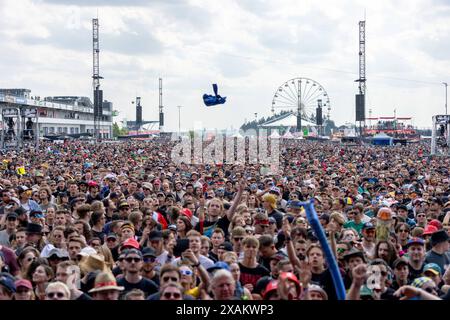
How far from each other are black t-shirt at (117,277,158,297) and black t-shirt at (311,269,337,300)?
1363 millimetres

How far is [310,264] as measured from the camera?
7699mm

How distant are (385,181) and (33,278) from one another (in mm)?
13105

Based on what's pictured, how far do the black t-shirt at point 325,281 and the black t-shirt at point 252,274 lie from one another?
1.72 feet

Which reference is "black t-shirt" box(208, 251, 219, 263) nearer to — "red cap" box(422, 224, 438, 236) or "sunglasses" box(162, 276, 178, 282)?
"sunglasses" box(162, 276, 178, 282)

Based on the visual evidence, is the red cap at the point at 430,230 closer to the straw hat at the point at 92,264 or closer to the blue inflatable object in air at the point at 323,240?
the straw hat at the point at 92,264

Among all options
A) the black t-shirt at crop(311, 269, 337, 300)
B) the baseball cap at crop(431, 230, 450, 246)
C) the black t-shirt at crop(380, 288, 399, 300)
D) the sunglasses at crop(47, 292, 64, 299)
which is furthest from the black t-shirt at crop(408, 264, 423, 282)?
the sunglasses at crop(47, 292, 64, 299)

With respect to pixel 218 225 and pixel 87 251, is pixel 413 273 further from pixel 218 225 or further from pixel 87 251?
pixel 218 225

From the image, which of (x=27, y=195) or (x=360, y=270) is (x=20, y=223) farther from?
(x=360, y=270)

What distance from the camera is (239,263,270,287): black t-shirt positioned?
784 centimetres

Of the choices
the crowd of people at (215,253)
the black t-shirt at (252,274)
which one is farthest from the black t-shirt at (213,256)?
the black t-shirt at (252,274)

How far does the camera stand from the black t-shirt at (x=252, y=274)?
7836mm

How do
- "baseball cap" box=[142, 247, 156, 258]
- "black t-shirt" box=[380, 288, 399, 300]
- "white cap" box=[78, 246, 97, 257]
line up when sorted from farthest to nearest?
1. "white cap" box=[78, 246, 97, 257]
2. "baseball cap" box=[142, 247, 156, 258]
3. "black t-shirt" box=[380, 288, 399, 300]

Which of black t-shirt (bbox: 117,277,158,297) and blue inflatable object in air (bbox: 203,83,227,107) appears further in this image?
blue inflatable object in air (bbox: 203,83,227,107)

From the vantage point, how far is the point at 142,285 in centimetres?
737
